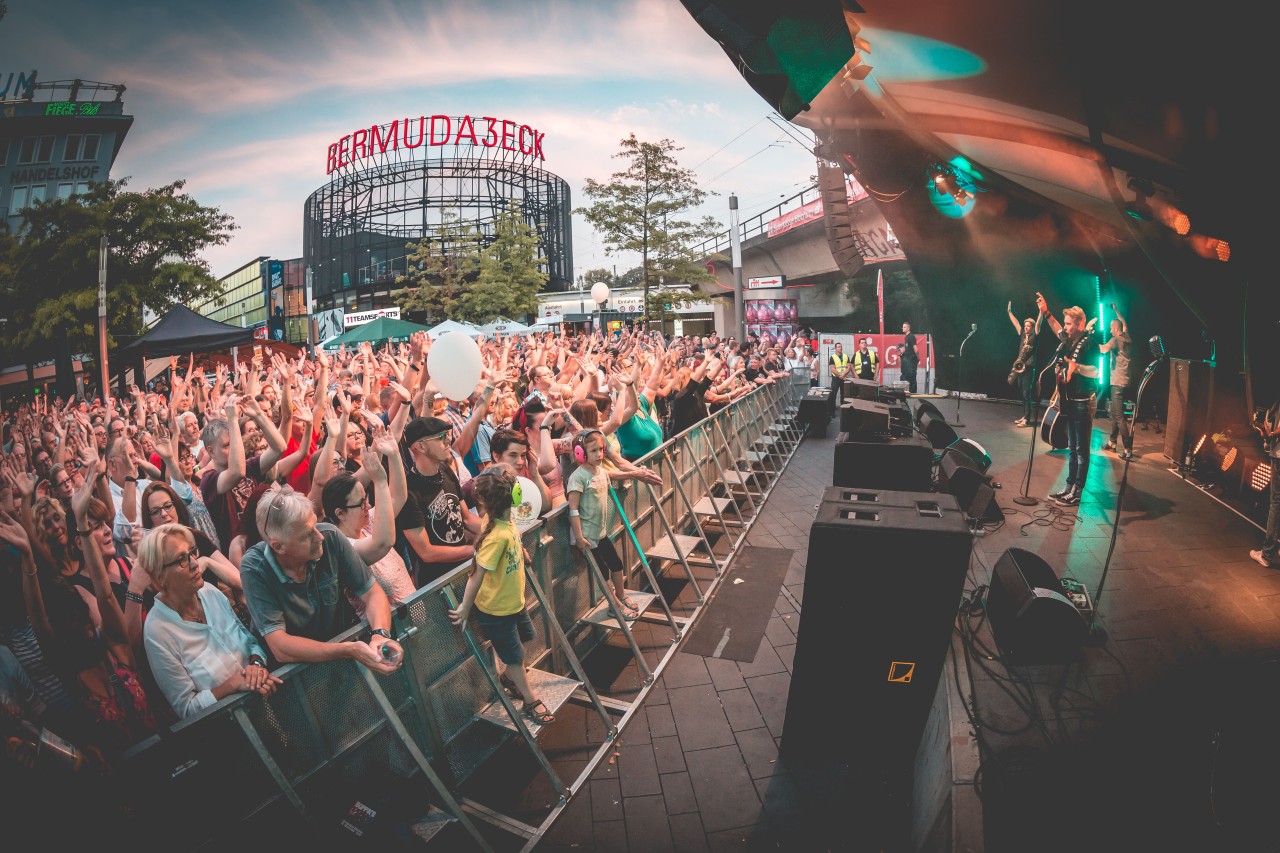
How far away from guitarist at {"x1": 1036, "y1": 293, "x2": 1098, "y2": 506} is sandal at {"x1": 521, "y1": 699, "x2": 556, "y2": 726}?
22.8 feet

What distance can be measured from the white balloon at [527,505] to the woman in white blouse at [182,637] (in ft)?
6.55

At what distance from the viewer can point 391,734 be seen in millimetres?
3258

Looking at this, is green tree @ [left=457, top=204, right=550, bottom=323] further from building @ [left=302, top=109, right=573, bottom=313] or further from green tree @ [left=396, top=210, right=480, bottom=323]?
building @ [left=302, top=109, right=573, bottom=313]

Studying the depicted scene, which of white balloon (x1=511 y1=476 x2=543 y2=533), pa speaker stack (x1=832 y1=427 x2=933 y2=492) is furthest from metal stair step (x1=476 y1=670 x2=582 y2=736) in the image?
pa speaker stack (x1=832 y1=427 x2=933 y2=492)

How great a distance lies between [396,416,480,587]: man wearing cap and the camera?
12.8 feet

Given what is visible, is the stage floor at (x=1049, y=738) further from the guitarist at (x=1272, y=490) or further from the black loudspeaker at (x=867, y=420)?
the black loudspeaker at (x=867, y=420)

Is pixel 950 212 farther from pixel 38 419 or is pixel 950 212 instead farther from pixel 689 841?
pixel 38 419

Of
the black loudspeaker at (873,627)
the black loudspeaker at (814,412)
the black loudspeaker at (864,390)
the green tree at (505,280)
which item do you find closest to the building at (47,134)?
the black loudspeaker at (873,627)

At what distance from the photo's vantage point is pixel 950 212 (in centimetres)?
1302

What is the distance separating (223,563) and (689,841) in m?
3.14

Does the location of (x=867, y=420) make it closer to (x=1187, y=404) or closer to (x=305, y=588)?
(x=1187, y=404)

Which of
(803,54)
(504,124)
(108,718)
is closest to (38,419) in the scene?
(108,718)

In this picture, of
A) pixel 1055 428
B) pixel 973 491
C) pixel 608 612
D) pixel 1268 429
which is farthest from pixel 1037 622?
pixel 1055 428

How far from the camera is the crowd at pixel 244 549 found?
2754 millimetres
